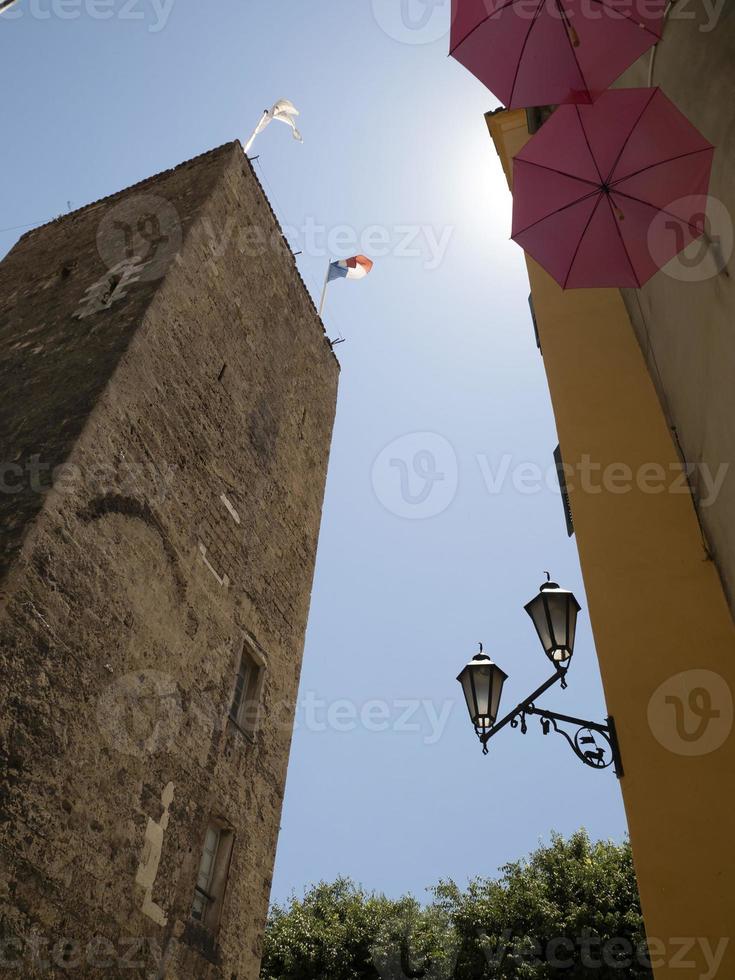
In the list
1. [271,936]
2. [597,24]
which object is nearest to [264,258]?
[597,24]

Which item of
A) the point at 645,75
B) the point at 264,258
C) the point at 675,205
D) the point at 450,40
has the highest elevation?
the point at 264,258

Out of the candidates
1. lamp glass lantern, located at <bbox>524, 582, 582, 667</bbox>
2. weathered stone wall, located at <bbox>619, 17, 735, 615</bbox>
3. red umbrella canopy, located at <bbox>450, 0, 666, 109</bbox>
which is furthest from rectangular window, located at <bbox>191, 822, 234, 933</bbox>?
red umbrella canopy, located at <bbox>450, 0, 666, 109</bbox>

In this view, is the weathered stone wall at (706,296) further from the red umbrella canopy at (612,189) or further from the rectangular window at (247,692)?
the rectangular window at (247,692)

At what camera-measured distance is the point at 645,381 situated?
7.11 m

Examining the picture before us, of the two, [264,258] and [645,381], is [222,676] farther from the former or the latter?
[264,258]

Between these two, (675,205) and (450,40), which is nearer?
(675,205)

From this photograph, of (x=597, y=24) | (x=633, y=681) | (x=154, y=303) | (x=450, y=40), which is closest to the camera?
(x=597, y=24)

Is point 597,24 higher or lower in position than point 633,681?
higher

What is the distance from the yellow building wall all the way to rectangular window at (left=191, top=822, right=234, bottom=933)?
4.09 meters

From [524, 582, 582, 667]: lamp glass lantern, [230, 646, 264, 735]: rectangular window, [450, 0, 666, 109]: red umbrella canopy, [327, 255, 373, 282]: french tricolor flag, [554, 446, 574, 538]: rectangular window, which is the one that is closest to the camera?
[450, 0, 666, 109]: red umbrella canopy

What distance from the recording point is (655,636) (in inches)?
223

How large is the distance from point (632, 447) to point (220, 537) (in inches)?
173

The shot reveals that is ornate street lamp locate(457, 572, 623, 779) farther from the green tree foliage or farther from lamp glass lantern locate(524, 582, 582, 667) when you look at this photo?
the green tree foliage

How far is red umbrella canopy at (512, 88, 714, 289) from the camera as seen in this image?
13.0ft
